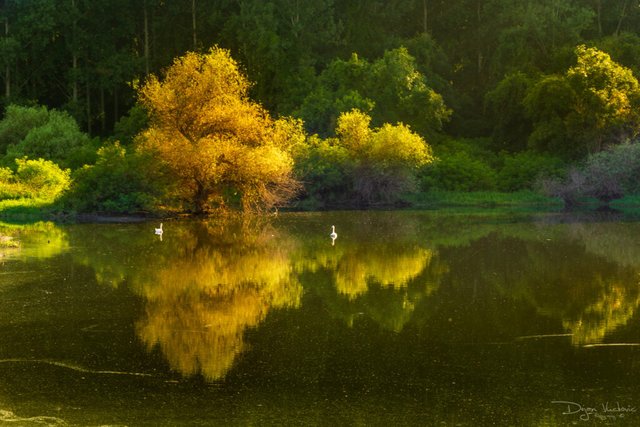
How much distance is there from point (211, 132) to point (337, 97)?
19.6m

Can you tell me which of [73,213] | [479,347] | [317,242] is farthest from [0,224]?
[479,347]

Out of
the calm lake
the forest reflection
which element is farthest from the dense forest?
the calm lake

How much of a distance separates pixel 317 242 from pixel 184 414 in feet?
66.5

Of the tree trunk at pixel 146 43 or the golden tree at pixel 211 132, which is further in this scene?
the tree trunk at pixel 146 43

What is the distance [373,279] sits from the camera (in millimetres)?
23078

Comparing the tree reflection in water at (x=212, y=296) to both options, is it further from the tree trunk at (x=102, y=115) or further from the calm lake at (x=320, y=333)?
the tree trunk at (x=102, y=115)

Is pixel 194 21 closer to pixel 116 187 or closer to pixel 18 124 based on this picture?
pixel 18 124

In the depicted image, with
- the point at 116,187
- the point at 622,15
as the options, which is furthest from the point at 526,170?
the point at 116,187

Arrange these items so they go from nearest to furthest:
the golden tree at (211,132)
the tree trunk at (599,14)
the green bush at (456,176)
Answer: the golden tree at (211,132)
the green bush at (456,176)
the tree trunk at (599,14)

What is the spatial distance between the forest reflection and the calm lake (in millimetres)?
86

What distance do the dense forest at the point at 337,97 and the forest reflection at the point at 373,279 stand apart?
8402mm

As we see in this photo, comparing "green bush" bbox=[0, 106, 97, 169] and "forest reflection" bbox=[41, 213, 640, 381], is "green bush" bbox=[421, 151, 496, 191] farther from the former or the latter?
"green bush" bbox=[0, 106, 97, 169]

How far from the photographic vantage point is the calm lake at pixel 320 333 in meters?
12.0

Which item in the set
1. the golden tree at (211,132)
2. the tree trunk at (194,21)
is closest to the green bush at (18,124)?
the tree trunk at (194,21)
